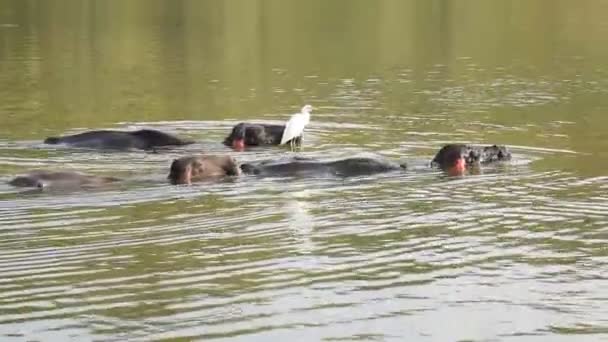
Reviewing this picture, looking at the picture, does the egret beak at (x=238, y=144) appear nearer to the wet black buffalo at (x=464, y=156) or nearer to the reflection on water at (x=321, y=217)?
the reflection on water at (x=321, y=217)

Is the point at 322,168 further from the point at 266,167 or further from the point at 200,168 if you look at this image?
the point at 200,168

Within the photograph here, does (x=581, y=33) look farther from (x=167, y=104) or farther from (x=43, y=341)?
(x=43, y=341)

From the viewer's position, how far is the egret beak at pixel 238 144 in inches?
764

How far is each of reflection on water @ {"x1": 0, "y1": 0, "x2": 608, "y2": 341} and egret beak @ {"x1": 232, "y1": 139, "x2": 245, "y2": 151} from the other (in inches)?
12.6

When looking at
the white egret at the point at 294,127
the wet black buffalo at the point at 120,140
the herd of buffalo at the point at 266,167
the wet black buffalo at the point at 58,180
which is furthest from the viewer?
the white egret at the point at 294,127

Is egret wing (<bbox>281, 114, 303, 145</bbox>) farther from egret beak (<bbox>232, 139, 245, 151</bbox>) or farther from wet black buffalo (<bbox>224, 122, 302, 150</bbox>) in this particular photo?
egret beak (<bbox>232, 139, 245, 151</bbox>)

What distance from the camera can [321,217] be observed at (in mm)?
13750

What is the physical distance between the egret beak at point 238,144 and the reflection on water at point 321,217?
0.32 m

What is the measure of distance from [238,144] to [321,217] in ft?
19.4

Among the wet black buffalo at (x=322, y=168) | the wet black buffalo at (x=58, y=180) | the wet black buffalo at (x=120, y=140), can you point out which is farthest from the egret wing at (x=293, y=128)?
the wet black buffalo at (x=58, y=180)

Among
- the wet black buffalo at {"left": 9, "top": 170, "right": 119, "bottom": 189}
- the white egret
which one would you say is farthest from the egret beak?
the wet black buffalo at {"left": 9, "top": 170, "right": 119, "bottom": 189}

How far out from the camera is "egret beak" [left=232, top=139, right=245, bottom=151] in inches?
764

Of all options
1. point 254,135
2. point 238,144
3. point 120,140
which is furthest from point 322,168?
point 120,140

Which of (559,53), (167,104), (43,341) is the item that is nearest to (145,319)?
(43,341)
